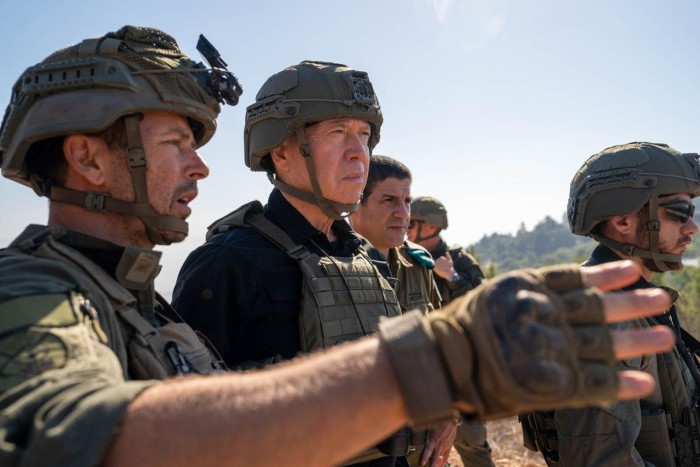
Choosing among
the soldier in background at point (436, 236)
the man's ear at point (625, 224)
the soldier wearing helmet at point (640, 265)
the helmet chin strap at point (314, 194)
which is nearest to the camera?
the soldier wearing helmet at point (640, 265)

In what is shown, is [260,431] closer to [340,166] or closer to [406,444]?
[406,444]

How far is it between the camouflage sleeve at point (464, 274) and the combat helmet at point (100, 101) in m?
5.74

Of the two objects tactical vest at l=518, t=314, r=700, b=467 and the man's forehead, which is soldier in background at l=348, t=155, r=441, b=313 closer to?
tactical vest at l=518, t=314, r=700, b=467

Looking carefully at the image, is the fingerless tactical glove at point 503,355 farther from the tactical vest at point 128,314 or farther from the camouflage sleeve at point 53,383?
the tactical vest at point 128,314

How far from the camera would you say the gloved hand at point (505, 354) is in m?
1.24

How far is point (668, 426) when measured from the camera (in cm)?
351

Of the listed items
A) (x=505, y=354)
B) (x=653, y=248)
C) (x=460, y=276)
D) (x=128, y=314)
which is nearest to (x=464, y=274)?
(x=460, y=276)

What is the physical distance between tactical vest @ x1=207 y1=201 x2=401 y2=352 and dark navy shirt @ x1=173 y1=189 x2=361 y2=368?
0.07 meters

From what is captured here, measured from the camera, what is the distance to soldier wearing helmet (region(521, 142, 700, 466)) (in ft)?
10.5

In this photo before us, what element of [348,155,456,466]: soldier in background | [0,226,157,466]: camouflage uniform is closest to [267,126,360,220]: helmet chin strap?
[348,155,456,466]: soldier in background

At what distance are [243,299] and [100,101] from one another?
1.18m

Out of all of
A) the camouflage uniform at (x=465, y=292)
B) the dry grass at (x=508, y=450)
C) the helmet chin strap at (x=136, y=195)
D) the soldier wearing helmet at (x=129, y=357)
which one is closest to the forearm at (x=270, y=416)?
the soldier wearing helmet at (x=129, y=357)

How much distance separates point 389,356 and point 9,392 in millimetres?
828

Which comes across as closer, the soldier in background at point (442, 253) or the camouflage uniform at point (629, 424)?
the camouflage uniform at point (629, 424)
